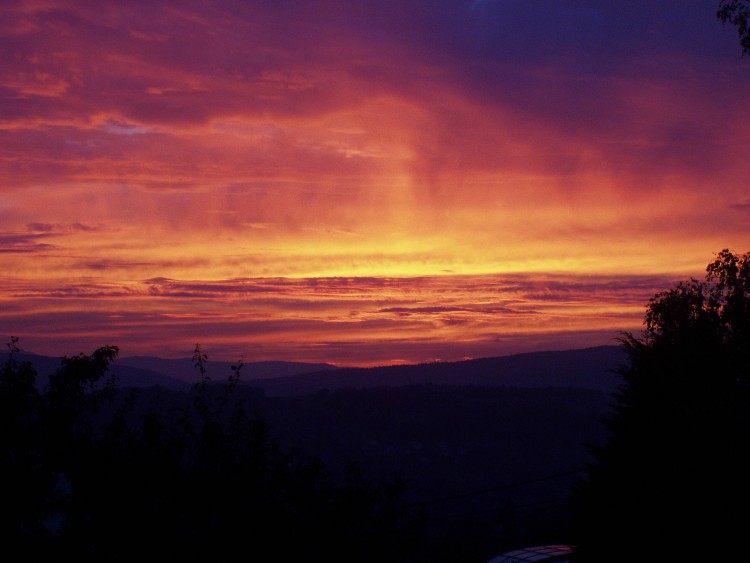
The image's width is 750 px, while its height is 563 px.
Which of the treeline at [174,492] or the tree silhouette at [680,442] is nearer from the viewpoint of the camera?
the treeline at [174,492]

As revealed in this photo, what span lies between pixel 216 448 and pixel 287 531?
2.40 metres

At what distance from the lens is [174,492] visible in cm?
1697

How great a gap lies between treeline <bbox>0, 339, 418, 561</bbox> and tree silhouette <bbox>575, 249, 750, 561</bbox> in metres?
15.8

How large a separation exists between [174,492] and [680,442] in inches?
853

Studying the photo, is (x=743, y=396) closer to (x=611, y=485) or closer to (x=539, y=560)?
(x=611, y=485)

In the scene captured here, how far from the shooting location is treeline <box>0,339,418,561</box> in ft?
54.6

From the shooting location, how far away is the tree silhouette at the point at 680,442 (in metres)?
30.0

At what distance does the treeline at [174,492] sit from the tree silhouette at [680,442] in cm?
1576

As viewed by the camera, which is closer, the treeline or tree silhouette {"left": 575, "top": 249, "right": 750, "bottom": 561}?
the treeline

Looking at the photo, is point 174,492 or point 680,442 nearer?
point 174,492

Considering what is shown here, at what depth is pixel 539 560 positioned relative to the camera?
54.8 m

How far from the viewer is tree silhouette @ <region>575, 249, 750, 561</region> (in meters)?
30.0

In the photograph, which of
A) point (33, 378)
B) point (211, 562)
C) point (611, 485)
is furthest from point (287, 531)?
point (611, 485)

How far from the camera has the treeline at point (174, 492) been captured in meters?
16.6
